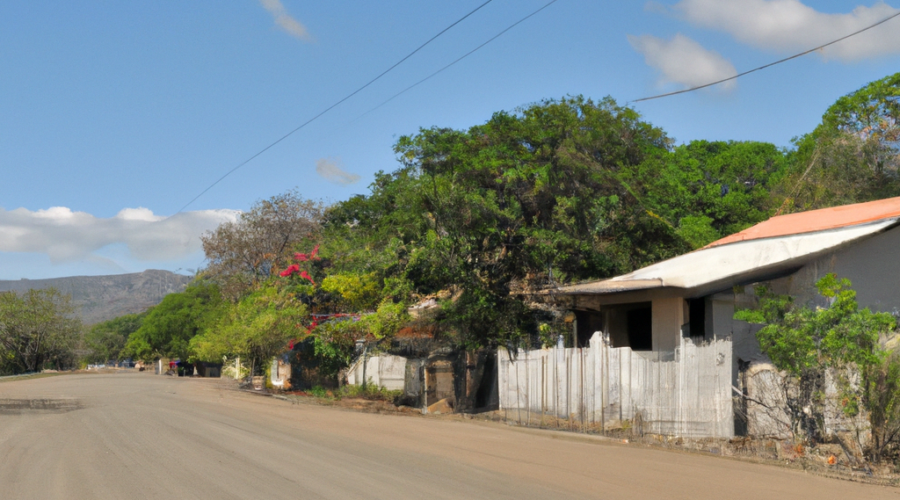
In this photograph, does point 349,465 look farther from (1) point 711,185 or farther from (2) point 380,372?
(1) point 711,185

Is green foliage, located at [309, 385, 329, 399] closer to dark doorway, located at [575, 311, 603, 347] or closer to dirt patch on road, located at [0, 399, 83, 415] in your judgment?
dirt patch on road, located at [0, 399, 83, 415]

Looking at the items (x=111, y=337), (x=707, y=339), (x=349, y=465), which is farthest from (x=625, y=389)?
(x=111, y=337)

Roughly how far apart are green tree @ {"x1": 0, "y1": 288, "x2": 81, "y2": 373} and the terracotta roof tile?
5289 cm

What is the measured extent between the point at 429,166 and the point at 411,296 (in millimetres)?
9925

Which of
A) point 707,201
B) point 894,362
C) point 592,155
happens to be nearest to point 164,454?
point 894,362

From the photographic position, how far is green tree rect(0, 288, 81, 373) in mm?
52906

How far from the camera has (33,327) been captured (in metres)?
53.7

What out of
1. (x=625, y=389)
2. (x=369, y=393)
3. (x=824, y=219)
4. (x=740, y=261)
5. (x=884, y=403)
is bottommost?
(x=369, y=393)

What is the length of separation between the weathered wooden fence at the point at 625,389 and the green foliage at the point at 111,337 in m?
72.7

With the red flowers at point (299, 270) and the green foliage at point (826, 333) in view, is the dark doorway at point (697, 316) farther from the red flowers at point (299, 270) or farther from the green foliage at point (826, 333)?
the red flowers at point (299, 270)

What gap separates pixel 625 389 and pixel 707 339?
7.24 feet

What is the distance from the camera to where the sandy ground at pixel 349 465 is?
823cm

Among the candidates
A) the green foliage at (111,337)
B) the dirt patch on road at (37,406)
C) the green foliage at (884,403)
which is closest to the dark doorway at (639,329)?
the green foliage at (884,403)

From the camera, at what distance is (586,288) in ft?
50.5
